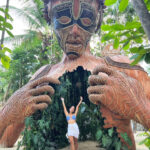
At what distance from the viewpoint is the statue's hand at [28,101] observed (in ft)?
12.3

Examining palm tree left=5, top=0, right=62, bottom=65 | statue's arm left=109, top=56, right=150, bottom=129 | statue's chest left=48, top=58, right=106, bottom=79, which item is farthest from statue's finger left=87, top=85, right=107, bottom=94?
palm tree left=5, top=0, right=62, bottom=65

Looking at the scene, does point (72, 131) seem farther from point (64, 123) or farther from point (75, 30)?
point (75, 30)

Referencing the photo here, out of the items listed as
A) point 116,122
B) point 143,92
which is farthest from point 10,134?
point 143,92

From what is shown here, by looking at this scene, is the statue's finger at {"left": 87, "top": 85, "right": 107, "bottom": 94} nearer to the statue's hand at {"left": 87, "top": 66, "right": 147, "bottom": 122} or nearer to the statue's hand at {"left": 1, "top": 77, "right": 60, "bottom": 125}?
the statue's hand at {"left": 87, "top": 66, "right": 147, "bottom": 122}

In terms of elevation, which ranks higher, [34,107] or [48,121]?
[34,107]

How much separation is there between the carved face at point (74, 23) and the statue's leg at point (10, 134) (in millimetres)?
1831

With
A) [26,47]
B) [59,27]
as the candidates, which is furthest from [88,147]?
[26,47]

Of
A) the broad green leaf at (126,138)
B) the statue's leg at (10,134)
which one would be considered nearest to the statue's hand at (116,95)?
the broad green leaf at (126,138)

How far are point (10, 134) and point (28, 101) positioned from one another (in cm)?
89

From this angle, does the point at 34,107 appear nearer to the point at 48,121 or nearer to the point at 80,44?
the point at 48,121

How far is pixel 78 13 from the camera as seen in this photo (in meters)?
4.36

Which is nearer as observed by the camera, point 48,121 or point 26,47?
point 48,121

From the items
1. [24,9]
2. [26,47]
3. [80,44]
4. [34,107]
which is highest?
[24,9]

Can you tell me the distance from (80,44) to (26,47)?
17.1 feet
